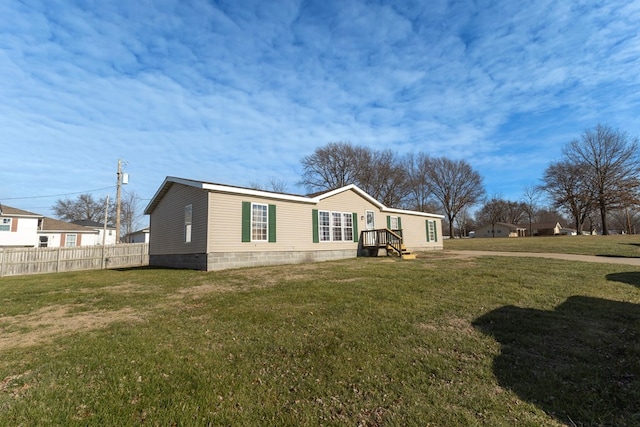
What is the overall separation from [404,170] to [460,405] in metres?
40.3

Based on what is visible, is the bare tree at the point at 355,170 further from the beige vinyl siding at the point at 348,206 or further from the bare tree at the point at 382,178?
the beige vinyl siding at the point at 348,206

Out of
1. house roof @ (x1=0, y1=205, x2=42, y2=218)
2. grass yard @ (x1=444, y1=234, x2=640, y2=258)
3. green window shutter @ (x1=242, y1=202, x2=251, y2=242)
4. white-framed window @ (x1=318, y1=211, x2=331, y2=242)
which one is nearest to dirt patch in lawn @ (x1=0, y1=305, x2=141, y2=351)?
green window shutter @ (x1=242, y1=202, x2=251, y2=242)

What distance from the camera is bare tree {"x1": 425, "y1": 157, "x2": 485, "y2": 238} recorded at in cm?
4484

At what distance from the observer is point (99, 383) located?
10.5ft

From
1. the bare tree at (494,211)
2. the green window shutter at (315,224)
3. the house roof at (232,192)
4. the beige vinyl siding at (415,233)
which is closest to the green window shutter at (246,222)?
the house roof at (232,192)

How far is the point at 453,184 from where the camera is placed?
45.2 m

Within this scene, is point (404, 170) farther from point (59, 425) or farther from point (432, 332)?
point (59, 425)

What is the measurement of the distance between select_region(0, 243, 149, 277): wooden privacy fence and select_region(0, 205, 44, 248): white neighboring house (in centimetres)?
1571

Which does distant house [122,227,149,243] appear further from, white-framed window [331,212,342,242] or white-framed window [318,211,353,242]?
white-framed window [331,212,342,242]

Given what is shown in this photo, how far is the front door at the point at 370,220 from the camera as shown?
18.4m

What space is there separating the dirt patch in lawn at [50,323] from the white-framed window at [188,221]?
22.7ft

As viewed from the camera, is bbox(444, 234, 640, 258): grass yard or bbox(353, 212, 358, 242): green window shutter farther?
bbox(353, 212, 358, 242): green window shutter

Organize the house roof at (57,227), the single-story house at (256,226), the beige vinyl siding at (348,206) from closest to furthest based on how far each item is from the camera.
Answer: the single-story house at (256,226) < the beige vinyl siding at (348,206) < the house roof at (57,227)

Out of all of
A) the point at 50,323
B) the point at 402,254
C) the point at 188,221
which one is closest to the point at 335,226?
the point at 402,254
